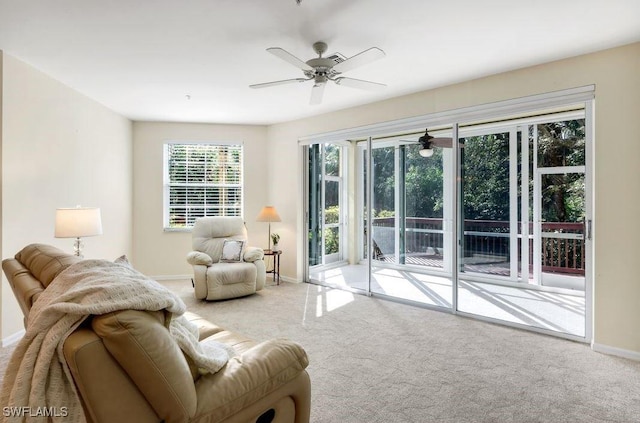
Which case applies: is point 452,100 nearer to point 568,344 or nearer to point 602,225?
point 602,225

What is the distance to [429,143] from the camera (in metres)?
4.59

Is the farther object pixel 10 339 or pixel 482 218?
pixel 482 218

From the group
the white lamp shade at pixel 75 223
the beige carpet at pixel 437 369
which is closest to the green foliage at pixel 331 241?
the beige carpet at pixel 437 369

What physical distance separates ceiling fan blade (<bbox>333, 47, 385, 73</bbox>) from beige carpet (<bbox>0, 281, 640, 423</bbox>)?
7.75 feet

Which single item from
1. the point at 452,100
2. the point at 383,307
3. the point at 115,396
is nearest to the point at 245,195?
the point at 383,307

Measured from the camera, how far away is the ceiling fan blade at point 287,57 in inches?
93.0

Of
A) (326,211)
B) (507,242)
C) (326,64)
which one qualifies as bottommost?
(507,242)

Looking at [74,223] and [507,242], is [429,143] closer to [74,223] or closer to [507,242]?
[507,242]

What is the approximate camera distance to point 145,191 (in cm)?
555

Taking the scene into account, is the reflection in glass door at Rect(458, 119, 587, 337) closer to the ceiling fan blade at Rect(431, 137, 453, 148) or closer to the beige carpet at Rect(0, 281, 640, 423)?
the ceiling fan blade at Rect(431, 137, 453, 148)

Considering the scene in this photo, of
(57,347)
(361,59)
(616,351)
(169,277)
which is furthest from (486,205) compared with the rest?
(169,277)

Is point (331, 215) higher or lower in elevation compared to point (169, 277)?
higher

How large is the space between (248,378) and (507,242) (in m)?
4.47

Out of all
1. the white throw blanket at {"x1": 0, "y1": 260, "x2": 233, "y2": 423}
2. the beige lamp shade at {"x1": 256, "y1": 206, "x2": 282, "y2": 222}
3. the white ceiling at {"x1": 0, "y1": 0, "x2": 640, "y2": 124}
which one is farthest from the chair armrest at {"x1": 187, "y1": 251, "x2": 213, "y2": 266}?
the white throw blanket at {"x1": 0, "y1": 260, "x2": 233, "y2": 423}
